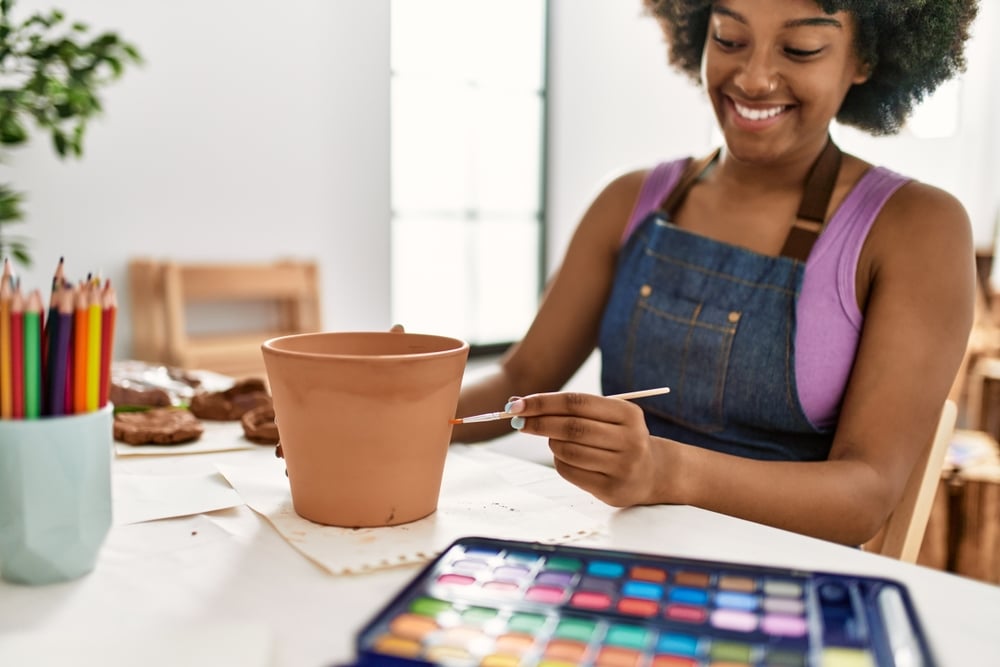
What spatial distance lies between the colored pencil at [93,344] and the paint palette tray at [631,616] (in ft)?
0.75

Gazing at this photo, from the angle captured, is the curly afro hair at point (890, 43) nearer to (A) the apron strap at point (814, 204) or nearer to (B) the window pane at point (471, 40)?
(A) the apron strap at point (814, 204)

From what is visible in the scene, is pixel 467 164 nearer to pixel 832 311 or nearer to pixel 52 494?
pixel 832 311

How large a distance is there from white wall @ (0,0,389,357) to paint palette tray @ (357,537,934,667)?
188 cm

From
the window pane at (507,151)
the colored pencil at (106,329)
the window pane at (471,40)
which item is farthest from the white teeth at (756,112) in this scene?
the window pane at (507,151)

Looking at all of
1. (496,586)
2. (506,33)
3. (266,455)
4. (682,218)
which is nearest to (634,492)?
(496,586)

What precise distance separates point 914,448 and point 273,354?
2.21 feet

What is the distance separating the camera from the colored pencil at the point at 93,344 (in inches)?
20.4

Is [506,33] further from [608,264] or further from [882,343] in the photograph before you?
[882,343]

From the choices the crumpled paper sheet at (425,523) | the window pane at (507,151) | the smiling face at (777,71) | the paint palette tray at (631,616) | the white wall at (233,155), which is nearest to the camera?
the paint palette tray at (631,616)

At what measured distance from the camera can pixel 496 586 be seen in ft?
1.70

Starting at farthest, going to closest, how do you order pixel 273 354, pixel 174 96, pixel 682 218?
pixel 174 96 < pixel 682 218 < pixel 273 354

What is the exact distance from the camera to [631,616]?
475mm

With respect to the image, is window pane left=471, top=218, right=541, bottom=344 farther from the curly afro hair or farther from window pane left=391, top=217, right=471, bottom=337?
the curly afro hair

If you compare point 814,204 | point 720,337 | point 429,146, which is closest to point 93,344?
point 720,337
